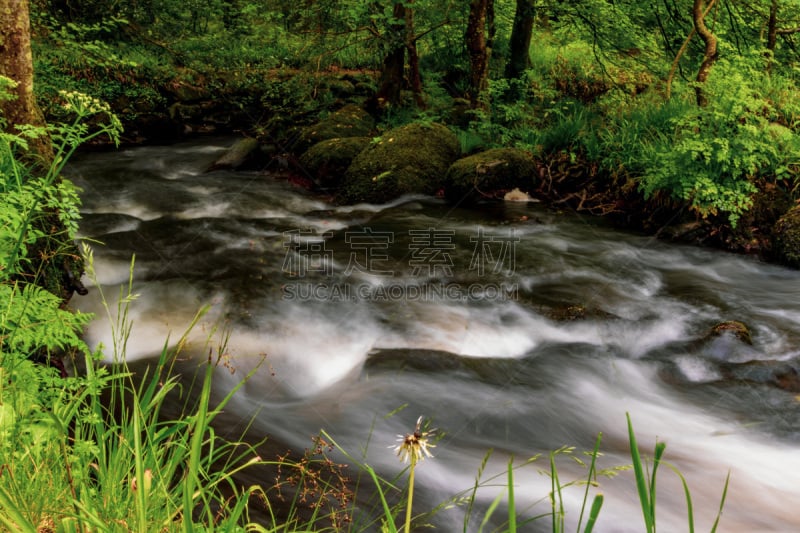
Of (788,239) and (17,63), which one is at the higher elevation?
(17,63)

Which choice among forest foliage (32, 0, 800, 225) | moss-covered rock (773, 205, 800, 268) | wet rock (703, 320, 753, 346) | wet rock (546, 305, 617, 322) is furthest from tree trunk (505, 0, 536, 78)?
wet rock (703, 320, 753, 346)

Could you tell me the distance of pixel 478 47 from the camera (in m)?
9.81

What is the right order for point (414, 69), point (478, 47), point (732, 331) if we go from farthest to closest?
point (414, 69)
point (478, 47)
point (732, 331)

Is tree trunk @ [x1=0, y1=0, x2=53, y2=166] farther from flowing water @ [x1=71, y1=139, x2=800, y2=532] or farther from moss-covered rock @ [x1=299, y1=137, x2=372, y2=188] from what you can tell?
moss-covered rock @ [x1=299, y1=137, x2=372, y2=188]

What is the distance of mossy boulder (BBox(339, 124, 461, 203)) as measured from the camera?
28.5 feet

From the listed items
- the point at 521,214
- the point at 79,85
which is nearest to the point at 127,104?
the point at 79,85

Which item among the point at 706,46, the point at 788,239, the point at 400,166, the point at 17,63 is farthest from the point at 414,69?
the point at 17,63

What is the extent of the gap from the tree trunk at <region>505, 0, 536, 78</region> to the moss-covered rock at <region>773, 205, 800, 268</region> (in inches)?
209

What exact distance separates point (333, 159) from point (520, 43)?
419 centimetres

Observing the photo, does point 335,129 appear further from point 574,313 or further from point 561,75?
point 574,313

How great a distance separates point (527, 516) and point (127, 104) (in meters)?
12.1

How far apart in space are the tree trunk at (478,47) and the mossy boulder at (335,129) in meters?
1.97

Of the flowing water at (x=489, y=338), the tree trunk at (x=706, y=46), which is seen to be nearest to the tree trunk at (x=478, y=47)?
the flowing water at (x=489, y=338)

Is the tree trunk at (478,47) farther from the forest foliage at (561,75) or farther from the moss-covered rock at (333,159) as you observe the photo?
the moss-covered rock at (333,159)
